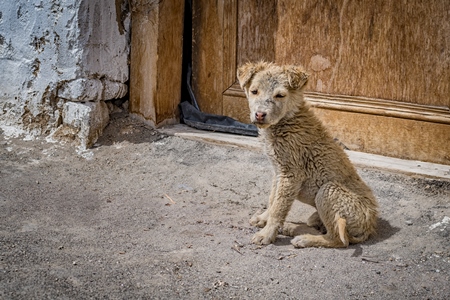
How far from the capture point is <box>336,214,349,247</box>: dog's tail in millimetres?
3779

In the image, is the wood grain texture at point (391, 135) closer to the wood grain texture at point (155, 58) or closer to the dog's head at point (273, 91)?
the dog's head at point (273, 91)

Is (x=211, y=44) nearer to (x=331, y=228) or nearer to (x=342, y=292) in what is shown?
(x=331, y=228)

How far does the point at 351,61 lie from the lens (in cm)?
531

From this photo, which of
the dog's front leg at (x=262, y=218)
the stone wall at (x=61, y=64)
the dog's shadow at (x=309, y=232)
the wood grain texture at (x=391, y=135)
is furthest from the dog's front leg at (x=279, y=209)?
the stone wall at (x=61, y=64)

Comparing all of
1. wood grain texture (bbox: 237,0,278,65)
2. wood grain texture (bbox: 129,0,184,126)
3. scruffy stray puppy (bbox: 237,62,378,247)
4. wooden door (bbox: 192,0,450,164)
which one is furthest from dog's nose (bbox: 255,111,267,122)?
wood grain texture (bbox: 129,0,184,126)

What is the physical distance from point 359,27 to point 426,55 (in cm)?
68

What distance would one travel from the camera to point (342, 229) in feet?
12.4

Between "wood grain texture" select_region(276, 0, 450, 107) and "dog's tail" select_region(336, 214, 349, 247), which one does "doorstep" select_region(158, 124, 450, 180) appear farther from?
"dog's tail" select_region(336, 214, 349, 247)

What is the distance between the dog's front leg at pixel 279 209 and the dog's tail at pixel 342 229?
0.37 meters

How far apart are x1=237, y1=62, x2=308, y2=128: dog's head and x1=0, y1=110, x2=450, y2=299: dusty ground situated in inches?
35.7

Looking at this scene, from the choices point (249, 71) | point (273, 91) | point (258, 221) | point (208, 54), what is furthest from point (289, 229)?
point (208, 54)

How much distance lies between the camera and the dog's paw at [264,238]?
3967 millimetres

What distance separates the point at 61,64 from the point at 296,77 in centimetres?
262

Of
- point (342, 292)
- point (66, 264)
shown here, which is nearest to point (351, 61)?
point (342, 292)
